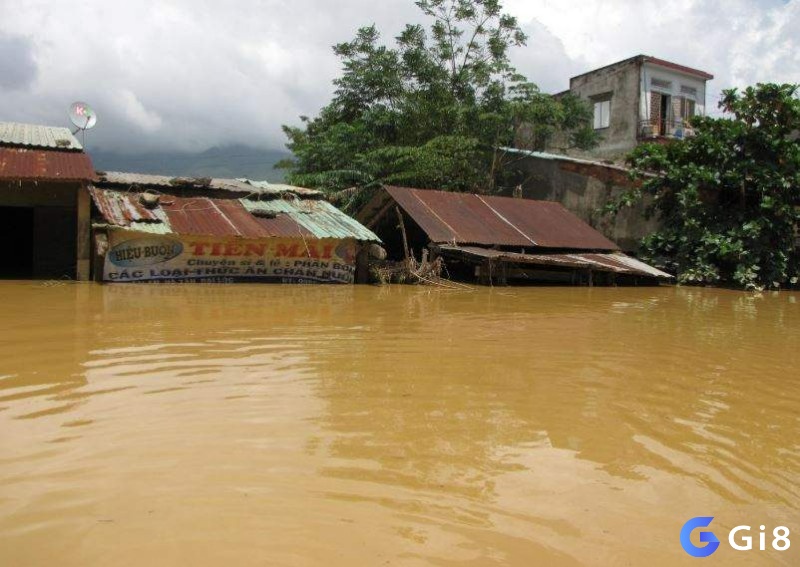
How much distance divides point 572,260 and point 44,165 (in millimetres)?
11217

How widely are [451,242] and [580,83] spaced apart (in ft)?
54.2

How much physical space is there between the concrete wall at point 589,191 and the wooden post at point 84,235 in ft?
46.7

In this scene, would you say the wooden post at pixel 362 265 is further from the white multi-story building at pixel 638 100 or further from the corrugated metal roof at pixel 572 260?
the white multi-story building at pixel 638 100

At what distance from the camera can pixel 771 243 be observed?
54.8ft

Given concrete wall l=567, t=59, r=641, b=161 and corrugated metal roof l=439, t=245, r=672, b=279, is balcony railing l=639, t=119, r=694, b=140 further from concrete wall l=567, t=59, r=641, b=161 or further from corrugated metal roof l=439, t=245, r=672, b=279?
corrugated metal roof l=439, t=245, r=672, b=279

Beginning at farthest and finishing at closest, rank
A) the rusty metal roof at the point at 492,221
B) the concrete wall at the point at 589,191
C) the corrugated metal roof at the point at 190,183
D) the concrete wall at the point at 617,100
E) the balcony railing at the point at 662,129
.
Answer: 1. the concrete wall at the point at 617,100
2. the balcony railing at the point at 662,129
3. the concrete wall at the point at 589,191
4. the rusty metal roof at the point at 492,221
5. the corrugated metal roof at the point at 190,183

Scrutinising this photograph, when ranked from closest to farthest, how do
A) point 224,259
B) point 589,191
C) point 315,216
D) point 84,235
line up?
point 84,235 → point 224,259 → point 315,216 → point 589,191

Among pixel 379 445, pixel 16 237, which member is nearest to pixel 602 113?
pixel 16 237

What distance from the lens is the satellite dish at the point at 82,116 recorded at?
16.5 m

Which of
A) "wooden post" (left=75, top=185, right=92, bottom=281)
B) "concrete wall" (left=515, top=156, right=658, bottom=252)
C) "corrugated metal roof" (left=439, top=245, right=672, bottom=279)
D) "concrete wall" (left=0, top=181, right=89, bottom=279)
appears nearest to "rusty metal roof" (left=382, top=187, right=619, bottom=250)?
"corrugated metal roof" (left=439, top=245, right=672, bottom=279)

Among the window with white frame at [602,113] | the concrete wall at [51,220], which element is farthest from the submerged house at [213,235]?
the window with white frame at [602,113]

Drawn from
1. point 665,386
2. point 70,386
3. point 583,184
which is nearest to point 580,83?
point 583,184

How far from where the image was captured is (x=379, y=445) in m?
3.41

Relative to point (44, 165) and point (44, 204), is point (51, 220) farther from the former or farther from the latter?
point (44, 165)
